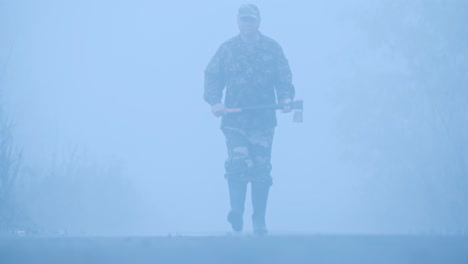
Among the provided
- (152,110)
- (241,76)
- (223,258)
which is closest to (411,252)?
(223,258)

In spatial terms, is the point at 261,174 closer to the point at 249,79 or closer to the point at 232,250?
the point at 249,79

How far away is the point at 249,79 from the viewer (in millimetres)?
3816

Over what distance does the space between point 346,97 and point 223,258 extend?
19.3m

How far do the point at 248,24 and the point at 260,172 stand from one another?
38.9 inches

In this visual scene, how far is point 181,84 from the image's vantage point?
151m

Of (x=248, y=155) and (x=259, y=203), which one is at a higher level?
(x=248, y=155)

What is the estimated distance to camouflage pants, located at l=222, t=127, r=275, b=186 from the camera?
3637 mm

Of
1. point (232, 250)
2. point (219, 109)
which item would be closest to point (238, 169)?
point (219, 109)

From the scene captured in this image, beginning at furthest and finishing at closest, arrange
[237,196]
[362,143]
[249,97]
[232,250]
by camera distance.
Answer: [362,143]
[249,97]
[237,196]
[232,250]

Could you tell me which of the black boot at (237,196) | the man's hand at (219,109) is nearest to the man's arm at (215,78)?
the man's hand at (219,109)

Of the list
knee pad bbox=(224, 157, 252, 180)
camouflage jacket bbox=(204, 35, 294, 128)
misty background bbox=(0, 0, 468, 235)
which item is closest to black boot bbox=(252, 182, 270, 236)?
knee pad bbox=(224, 157, 252, 180)

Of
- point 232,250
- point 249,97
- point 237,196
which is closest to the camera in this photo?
point 232,250

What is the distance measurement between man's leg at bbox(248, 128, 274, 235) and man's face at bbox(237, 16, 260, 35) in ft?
2.23

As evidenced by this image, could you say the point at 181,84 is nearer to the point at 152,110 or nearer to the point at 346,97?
the point at 152,110
